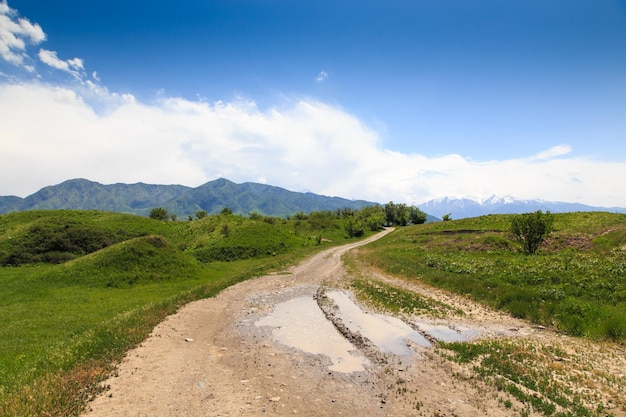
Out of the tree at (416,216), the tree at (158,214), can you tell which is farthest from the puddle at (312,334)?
the tree at (416,216)

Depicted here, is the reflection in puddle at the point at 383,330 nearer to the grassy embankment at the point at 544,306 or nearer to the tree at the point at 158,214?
the grassy embankment at the point at 544,306

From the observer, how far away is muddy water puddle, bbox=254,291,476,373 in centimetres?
1509

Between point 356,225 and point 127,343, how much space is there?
291 ft

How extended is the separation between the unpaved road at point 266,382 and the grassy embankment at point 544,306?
1.08 m

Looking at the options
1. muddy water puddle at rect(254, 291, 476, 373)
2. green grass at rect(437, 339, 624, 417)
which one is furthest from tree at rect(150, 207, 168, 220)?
green grass at rect(437, 339, 624, 417)

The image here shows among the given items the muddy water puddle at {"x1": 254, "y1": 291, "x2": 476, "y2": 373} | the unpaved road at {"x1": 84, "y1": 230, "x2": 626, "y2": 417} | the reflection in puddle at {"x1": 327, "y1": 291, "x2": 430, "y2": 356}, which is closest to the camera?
the unpaved road at {"x1": 84, "y1": 230, "x2": 626, "y2": 417}

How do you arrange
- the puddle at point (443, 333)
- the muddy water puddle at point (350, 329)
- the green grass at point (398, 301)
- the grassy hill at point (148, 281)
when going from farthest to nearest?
1. the green grass at point (398, 301)
2. the puddle at point (443, 333)
3. the muddy water puddle at point (350, 329)
4. the grassy hill at point (148, 281)

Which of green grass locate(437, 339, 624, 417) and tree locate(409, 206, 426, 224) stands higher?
tree locate(409, 206, 426, 224)

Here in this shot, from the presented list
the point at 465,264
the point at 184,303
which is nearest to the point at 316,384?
the point at 184,303

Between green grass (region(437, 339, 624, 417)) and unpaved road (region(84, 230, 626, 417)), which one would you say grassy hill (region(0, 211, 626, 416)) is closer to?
unpaved road (region(84, 230, 626, 417))

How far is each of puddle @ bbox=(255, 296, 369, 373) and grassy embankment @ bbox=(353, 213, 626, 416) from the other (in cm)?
451

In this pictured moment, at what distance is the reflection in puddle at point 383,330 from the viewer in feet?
52.5

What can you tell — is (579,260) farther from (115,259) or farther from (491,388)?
(115,259)

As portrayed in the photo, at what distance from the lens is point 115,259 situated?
1403 inches
